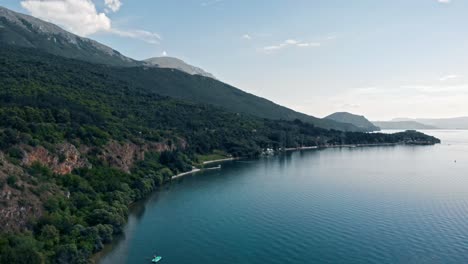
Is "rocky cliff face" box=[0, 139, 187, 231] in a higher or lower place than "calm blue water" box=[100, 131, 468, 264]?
higher

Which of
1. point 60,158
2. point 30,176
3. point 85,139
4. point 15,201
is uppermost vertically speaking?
point 85,139

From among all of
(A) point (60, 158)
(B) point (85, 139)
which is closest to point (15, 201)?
(A) point (60, 158)

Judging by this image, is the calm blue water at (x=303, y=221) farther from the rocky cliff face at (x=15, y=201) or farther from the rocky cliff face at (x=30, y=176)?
the rocky cliff face at (x=30, y=176)

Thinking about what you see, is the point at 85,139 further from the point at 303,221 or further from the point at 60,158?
the point at 303,221

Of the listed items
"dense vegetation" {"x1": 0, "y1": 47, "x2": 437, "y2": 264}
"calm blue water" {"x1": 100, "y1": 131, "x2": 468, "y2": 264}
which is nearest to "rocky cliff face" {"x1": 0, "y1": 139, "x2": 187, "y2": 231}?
"dense vegetation" {"x1": 0, "y1": 47, "x2": 437, "y2": 264}

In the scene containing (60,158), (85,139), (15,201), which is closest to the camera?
(15,201)

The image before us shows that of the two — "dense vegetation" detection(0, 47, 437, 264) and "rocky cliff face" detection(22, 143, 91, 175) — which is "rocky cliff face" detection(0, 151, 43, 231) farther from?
"rocky cliff face" detection(22, 143, 91, 175)

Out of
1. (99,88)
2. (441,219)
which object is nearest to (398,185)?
(441,219)
